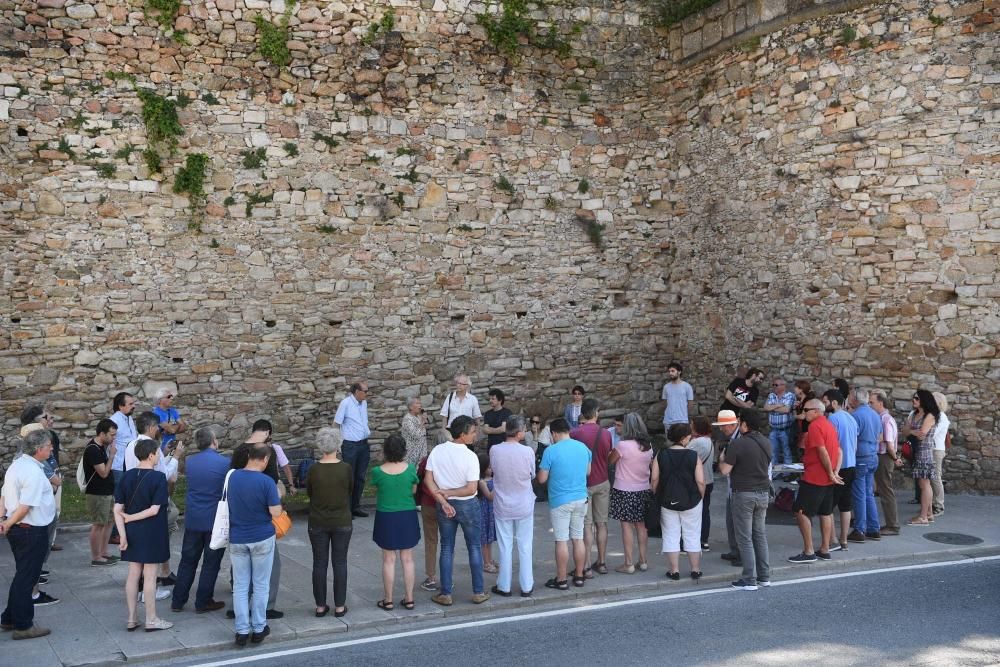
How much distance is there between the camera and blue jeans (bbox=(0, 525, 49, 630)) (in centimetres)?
691

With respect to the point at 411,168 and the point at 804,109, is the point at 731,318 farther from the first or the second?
the point at 411,168

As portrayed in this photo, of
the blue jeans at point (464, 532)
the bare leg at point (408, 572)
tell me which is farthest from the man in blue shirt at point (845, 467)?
the bare leg at point (408, 572)

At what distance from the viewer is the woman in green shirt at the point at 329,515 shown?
7.43 meters

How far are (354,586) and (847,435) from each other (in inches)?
215

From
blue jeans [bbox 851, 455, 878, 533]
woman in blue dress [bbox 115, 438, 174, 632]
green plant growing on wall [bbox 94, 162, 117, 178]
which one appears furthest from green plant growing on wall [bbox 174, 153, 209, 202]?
blue jeans [bbox 851, 455, 878, 533]

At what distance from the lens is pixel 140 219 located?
12.5m

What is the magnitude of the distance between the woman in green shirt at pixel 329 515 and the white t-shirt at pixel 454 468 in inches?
31.3

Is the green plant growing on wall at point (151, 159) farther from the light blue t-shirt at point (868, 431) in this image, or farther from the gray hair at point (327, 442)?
the light blue t-shirt at point (868, 431)

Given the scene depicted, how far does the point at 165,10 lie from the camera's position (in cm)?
1259

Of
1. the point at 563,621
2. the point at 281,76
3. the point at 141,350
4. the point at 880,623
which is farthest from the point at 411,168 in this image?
the point at 880,623

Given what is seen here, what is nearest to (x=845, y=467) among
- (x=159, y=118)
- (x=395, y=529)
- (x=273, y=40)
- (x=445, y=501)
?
(x=445, y=501)

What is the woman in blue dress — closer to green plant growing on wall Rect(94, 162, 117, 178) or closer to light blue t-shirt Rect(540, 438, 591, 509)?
light blue t-shirt Rect(540, 438, 591, 509)

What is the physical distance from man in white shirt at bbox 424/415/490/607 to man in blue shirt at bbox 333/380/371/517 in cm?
387

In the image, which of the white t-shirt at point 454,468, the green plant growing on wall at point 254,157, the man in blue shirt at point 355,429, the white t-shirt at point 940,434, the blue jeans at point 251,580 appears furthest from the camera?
the green plant growing on wall at point 254,157
